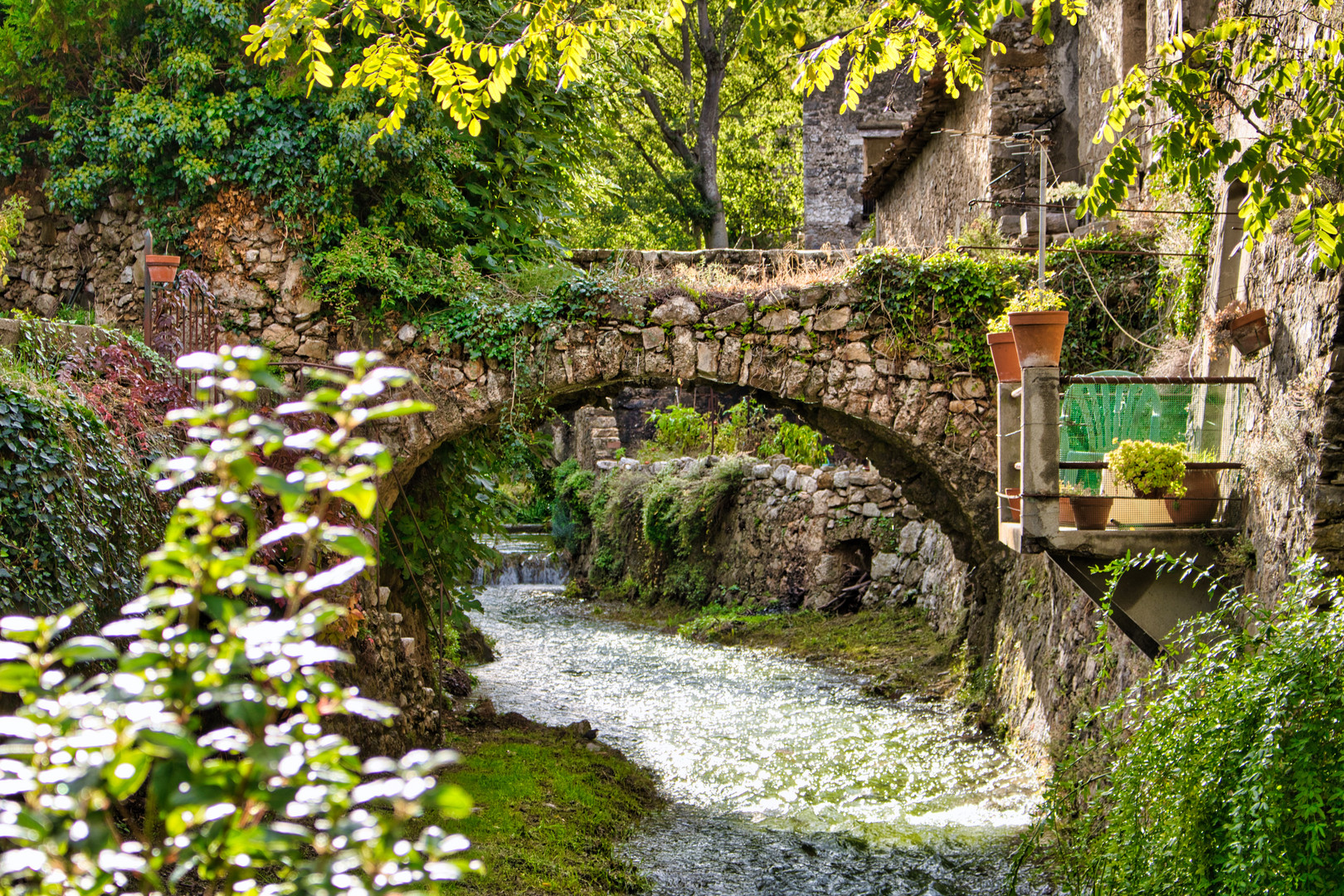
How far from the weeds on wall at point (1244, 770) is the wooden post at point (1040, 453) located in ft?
3.73

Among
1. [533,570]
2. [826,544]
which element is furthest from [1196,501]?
[533,570]

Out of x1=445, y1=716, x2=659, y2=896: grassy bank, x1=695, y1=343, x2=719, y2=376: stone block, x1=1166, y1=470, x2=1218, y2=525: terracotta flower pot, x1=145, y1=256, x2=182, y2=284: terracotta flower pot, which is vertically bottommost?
x1=445, y1=716, x2=659, y2=896: grassy bank

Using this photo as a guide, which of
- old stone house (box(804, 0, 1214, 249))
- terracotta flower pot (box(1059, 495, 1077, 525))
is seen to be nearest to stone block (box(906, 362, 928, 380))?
old stone house (box(804, 0, 1214, 249))

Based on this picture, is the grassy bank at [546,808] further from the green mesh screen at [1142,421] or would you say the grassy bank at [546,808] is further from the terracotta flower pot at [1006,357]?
the terracotta flower pot at [1006,357]

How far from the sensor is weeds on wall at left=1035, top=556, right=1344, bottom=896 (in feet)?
9.89

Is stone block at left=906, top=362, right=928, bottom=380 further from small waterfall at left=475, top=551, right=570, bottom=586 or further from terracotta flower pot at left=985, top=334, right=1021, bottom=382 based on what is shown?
small waterfall at left=475, top=551, right=570, bottom=586

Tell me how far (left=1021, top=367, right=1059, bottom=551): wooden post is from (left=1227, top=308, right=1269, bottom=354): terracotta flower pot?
84 centimetres

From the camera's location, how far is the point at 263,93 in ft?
25.7

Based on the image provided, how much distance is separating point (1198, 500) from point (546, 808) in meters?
4.00

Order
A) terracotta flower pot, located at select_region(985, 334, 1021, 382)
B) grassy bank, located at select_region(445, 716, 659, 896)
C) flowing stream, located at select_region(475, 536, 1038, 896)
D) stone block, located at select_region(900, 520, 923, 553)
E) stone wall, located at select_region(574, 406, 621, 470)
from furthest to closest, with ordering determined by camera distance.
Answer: stone wall, located at select_region(574, 406, 621, 470) → stone block, located at select_region(900, 520, 923, 553) → terracotta flower pot, located at select_region(985, 334, 1021, 382) → flowing stream, located at select_region(475, 536, 1038, 896) → grassy bank, located at select_region(445, 716, 659, 896)

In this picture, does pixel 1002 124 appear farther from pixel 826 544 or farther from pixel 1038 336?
pixel 826 544

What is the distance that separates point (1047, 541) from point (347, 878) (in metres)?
4.48

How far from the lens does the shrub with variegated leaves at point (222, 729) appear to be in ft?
3.56

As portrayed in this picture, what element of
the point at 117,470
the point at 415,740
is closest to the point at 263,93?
the point at 117,470
